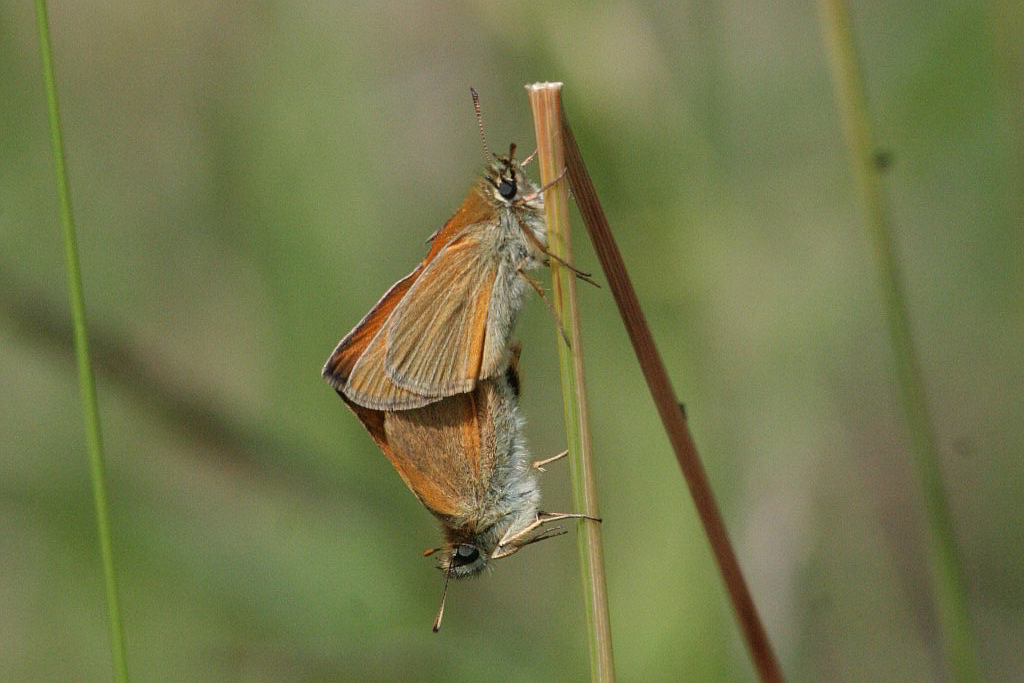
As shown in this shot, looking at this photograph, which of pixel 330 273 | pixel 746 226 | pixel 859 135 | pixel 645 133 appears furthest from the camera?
pixel 746 226

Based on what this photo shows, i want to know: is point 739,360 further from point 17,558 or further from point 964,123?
point 17,558

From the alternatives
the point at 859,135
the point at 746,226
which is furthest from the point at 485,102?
the point at 859,135

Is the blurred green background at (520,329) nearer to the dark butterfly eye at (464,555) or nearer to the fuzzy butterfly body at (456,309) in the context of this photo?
the fuzzy butterfly body at (456,309)

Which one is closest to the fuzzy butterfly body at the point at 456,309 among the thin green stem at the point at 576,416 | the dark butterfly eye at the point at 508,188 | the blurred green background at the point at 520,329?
the dark butterfly eye at the point at 508,188

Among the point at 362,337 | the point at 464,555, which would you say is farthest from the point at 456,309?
the point at 464,555

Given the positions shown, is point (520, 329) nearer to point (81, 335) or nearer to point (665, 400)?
point (665, 400)

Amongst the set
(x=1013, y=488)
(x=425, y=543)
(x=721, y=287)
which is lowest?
(x=1013, y=488)
